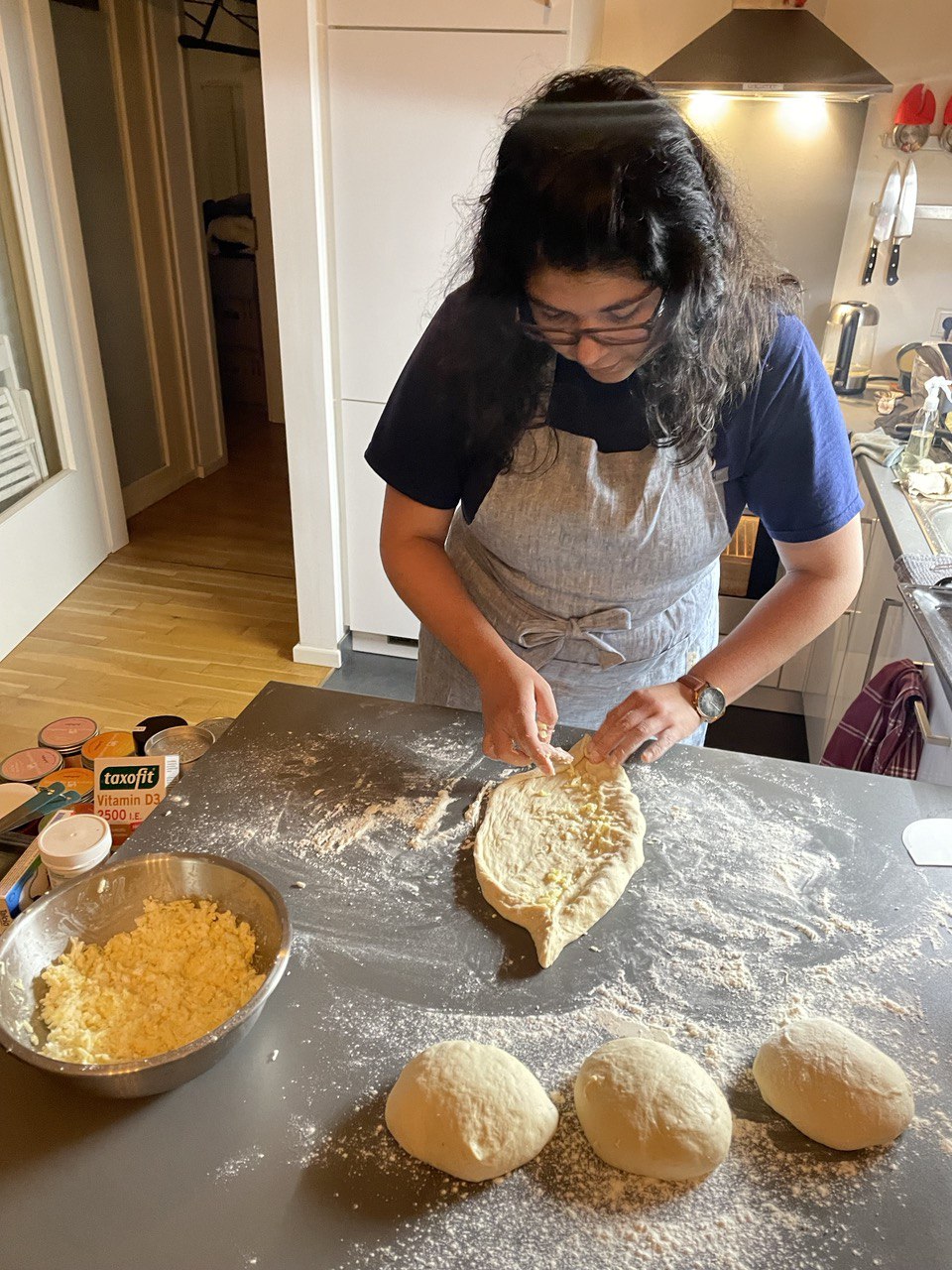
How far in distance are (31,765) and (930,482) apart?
1.77 meters

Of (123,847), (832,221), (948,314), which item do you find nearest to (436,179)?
(832,221)

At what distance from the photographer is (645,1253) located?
61 cm

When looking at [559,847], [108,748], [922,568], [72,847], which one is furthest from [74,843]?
[922,568]

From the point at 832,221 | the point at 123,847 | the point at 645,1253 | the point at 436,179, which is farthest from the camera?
the point at 832,221

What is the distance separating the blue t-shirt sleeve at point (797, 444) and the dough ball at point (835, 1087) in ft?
1.86

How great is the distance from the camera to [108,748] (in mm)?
1287

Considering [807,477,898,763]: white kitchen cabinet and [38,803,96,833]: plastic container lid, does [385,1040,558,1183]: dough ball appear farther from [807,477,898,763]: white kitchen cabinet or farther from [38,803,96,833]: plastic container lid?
[807,477,898,763]: white kitchen cabinet

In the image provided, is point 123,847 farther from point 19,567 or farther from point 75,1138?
point 19,567

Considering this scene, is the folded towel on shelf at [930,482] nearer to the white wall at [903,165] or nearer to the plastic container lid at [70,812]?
the white wall at [903,165]

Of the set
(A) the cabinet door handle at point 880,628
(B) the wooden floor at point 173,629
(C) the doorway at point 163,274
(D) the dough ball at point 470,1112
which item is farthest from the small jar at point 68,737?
(C) the doorway at point 163,274

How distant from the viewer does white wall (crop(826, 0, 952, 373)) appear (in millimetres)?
2275

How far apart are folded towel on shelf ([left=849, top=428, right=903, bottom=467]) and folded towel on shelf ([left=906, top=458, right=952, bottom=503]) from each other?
3.3 inches

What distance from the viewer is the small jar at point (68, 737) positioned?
1416 mm

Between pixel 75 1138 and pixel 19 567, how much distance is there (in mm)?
2556
